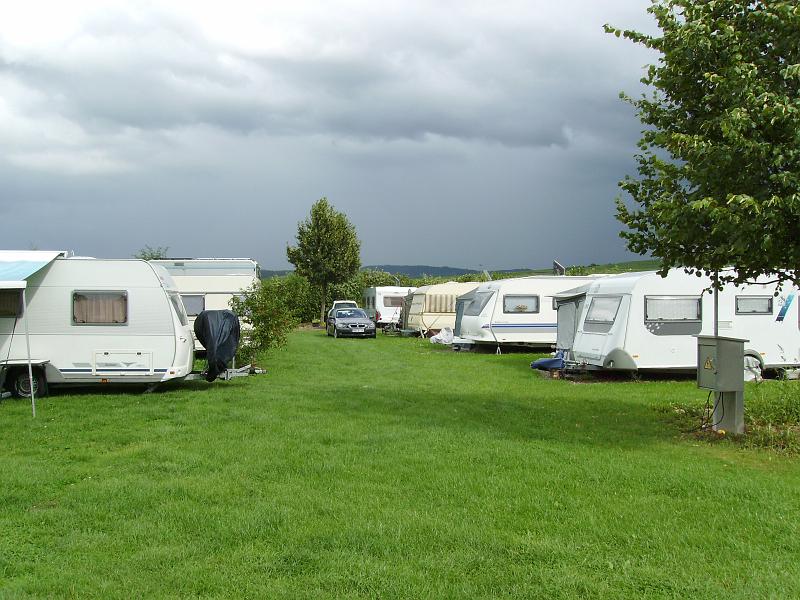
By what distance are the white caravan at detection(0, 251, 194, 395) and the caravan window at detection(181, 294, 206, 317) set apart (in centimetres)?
721

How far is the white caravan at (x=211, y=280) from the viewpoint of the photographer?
20.7m

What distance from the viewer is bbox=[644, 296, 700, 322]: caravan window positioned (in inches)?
640

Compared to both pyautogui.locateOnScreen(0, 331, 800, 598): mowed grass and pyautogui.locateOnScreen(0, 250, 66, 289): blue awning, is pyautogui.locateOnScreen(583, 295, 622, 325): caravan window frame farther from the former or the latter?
pyautogui.locateOnScreen(0, 250, 66, 289): blue awning

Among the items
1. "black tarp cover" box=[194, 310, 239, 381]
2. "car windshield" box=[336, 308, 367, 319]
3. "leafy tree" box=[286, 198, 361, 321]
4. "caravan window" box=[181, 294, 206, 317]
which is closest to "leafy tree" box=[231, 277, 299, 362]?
"caravan window" box=[181, 294, 206, 317]

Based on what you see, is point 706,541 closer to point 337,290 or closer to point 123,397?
point 123,397

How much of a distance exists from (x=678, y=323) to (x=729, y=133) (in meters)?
9.58

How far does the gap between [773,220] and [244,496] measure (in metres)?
5.51

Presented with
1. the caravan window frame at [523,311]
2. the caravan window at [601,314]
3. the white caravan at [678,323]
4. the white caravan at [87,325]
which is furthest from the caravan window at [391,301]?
the white caravan at [87,325]

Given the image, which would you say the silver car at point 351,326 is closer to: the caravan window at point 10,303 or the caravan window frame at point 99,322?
the caravan window frame at point 99,322

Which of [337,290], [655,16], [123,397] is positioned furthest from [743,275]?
[337,290]

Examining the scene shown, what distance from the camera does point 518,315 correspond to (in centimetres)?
2402

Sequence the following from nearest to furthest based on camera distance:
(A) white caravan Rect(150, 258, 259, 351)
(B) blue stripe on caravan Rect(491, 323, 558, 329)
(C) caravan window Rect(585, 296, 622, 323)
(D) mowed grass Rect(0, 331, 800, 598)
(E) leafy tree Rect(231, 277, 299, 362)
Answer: (D) mowed grass Rect(0, 331, 800, 598) → (C) caravan window Rect(585, 296, 622, 323) → (E) leafy tree Rect(231, 277, 299, 362) → (A) white caravan Rect(150, 258, 259, 351) → (B) blue stripe on caravan Rect(491, 323, 558, 329)

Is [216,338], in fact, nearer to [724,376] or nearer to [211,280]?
[211,280]

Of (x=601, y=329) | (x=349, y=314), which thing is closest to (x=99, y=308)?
(x=601, y=329)
